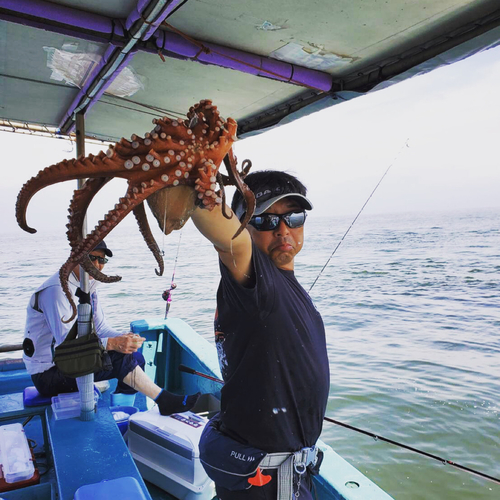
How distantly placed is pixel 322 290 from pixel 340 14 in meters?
15.3

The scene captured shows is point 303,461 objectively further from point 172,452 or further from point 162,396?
point 162,396

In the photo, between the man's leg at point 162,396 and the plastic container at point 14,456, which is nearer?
the plastic container at point 14,456

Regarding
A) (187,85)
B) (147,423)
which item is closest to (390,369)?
(147,423)

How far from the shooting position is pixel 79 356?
101 inches

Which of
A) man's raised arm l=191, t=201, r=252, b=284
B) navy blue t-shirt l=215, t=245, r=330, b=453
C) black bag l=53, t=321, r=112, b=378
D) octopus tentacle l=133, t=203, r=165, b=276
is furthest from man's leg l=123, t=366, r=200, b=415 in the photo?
octopus tentacle l=133, t=203, r=165, b=276

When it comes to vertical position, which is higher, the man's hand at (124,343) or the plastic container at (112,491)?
the man's hand at (124,343)

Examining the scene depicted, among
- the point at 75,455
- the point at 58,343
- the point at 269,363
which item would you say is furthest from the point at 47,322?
the point at 269,363

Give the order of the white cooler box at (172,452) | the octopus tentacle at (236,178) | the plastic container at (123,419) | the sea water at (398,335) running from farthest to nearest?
the sea water at (398,335) < the plastic container at (123,419) < the white cooler box at (172,452) < the octopus tentacle at (236,178)

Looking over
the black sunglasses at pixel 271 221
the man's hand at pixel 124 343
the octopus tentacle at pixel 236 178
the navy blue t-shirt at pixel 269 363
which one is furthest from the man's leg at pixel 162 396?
the octopus tentacle at pixel 236 178

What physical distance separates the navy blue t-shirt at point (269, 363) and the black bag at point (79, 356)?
3.96ft

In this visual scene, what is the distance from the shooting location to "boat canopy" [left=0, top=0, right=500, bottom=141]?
2.16 m

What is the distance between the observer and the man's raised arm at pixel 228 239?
1206mm

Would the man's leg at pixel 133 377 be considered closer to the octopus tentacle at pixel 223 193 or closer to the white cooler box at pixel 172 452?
the white cooler box at pixel 172 452

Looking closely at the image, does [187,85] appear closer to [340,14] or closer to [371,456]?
[340,14]
